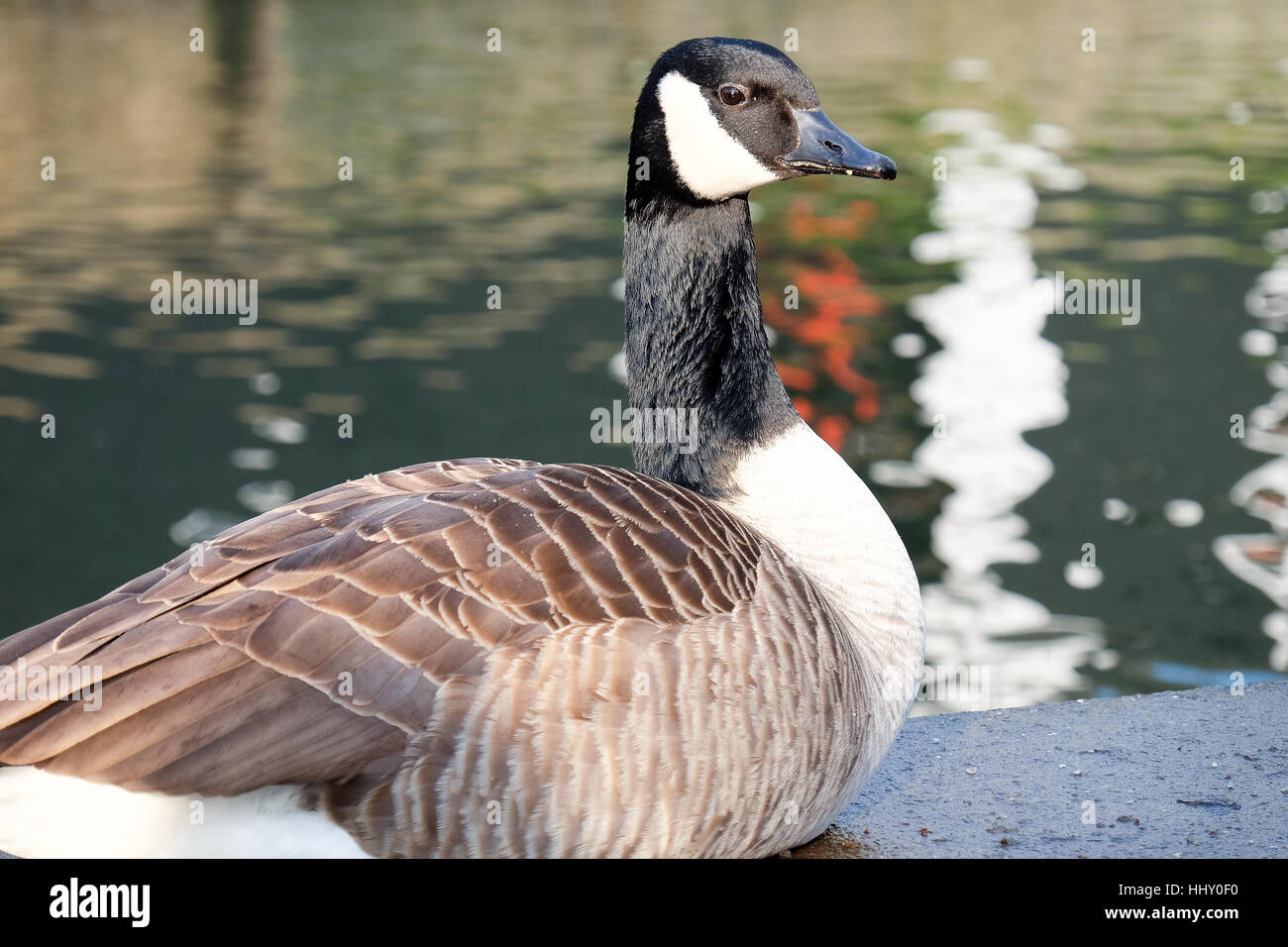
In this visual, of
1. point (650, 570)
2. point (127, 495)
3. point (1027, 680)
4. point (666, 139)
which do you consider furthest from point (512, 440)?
point (650, 570)

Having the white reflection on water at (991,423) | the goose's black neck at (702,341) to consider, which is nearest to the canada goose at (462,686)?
the goose's black neck at (702,341)

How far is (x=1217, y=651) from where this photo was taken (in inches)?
363

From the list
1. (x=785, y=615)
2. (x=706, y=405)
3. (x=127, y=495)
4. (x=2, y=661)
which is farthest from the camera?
(x=127, y=495)

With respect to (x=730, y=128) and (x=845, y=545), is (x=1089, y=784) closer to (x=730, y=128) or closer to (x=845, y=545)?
(x=845, y=545)

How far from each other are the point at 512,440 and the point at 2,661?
941 centimetres

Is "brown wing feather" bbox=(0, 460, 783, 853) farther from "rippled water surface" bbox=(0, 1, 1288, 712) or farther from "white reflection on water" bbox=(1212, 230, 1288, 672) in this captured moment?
"white reflection on water" bbox=(1212, 230, 1288, 672)

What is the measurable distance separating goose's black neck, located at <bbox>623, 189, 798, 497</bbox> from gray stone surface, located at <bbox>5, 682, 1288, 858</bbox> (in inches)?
50.5

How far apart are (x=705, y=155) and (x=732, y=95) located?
238mm

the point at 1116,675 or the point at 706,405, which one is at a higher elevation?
the point at 706,405

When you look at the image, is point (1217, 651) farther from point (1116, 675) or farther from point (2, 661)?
point (2, 661)

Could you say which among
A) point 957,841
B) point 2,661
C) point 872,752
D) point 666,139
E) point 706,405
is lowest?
point 957,841

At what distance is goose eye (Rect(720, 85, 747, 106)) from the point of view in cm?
482

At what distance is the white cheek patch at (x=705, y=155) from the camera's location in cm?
476

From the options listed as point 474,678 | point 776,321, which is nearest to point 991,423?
point 776,321
